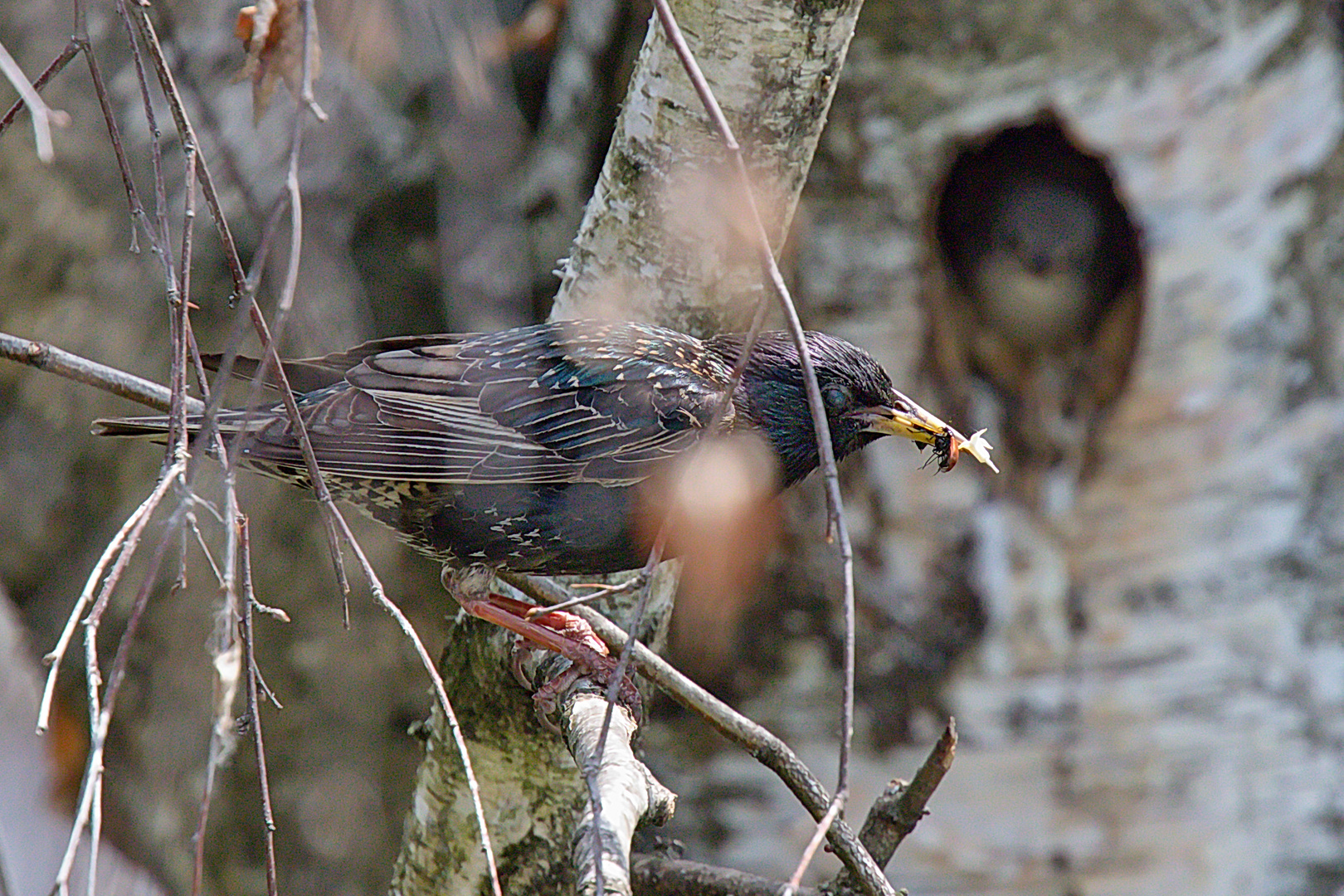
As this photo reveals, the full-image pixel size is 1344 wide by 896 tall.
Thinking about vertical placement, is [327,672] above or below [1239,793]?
below

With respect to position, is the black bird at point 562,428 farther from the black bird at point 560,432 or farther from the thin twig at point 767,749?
the thin twig at point 767,749

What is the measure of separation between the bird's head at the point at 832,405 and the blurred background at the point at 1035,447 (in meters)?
1.08

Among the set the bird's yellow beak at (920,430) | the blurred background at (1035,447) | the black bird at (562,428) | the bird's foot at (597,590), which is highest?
the blurred background at (1035,447)

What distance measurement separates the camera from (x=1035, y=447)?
13.7 feet

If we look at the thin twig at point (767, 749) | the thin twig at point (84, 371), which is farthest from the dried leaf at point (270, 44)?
the thin twig at point (767, 749)

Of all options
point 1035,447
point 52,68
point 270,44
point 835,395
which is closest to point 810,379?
point 270,44

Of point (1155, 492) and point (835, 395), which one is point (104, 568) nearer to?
point (835, 395)

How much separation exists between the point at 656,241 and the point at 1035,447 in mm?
1890

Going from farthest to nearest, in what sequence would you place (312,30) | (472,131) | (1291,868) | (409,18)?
(1291,868) → (409,18) → (472,131) → (312,30)

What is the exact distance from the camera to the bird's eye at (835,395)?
276 centimetres

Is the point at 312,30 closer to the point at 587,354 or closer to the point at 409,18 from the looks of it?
the point at 409,18

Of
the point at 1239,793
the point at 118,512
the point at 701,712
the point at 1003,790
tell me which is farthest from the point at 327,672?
the point at 1239,793

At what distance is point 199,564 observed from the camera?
13.8ft

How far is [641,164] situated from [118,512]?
10.3ft
